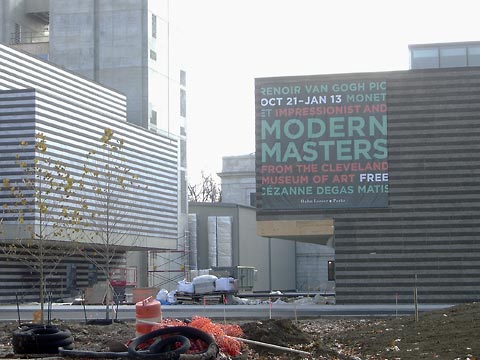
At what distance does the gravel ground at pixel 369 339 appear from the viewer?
19.2m

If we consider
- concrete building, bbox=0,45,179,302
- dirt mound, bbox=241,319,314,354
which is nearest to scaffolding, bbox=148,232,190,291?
concrete building, bbox=0,45,179,302

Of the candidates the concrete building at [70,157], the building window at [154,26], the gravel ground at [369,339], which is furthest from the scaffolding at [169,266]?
the gravel ground at [369,339]

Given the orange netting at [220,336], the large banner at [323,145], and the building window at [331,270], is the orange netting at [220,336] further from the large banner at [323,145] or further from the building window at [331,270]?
the building window at [331,270]

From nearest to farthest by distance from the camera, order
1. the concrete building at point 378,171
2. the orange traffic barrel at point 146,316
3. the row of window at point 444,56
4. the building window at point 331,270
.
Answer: the orange traffic barrel at point 146,316
the concrete building at point 378,171
the row of window at point 444,56
the building window at point 331,270

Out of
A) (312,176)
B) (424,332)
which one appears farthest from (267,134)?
(424,332)

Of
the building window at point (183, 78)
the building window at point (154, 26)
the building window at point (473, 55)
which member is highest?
the building window at point (154, 26)

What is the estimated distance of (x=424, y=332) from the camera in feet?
73.7

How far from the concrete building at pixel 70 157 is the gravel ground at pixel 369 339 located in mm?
27157

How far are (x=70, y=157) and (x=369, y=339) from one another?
133 feet

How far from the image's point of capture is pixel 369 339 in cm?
Answer: 2314

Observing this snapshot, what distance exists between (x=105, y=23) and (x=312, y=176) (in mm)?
36920

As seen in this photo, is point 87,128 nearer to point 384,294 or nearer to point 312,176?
point 312,176

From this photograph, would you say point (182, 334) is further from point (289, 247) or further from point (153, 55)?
point (289, 247)

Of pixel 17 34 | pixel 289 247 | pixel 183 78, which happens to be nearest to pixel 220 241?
pixel 289 247
